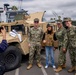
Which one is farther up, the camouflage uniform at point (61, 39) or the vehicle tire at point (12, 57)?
the camouflage uniform at point (61, 39)

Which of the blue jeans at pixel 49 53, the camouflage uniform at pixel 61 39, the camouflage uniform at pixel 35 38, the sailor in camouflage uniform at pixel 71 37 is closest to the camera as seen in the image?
the sailor in camouflage uniform at pixel 71 37

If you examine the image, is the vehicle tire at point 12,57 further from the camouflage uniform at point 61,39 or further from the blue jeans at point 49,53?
the camouflage uniform at point 61,39

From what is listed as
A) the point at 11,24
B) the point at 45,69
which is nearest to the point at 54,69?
the point at 45,69

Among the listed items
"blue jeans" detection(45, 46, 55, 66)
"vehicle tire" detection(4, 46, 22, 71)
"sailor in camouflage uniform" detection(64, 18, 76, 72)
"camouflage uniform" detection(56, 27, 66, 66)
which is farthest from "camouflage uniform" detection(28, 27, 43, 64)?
"sailor in camouflage uniform" detection(64, 18, 76, 72)

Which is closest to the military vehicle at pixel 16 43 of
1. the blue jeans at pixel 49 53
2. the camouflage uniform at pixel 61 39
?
the blue jeans at pixel 49 53

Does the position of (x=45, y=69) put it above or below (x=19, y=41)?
below

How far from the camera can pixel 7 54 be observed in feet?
26.1

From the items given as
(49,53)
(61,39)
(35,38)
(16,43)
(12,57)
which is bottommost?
(12,57)

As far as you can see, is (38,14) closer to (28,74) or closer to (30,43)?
(30,43)

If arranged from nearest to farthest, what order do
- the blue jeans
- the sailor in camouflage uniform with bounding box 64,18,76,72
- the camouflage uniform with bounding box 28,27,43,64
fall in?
1. the sailor in camouflage uniform with bounding box 64,18,76,72
2. the blue jeans
3. the camouflage uniform with bounding box 28,27,43,64

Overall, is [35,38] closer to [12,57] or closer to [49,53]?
[49,53]

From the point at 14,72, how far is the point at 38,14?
13.9 feet

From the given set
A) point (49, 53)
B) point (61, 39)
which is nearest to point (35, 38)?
point (49, 53)

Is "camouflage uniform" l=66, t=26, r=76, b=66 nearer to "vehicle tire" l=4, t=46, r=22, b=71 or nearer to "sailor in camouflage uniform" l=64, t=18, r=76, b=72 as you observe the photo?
"sailor in camouflage uniform" l=64, t=18, r=76, b=72
